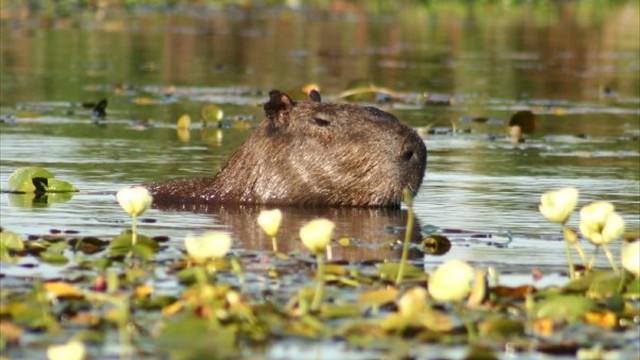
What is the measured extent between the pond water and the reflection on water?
0.03 meters

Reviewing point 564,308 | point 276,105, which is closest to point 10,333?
point 564,308

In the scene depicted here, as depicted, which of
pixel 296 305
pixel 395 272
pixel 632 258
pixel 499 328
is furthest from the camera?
pixel 395 272

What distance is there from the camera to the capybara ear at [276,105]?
37.0ft

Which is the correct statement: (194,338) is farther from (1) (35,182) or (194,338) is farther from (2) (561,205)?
(1) (35,182)

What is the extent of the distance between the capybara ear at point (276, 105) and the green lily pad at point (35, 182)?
1.48 meters

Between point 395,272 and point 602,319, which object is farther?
point 395,272

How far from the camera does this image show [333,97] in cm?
1988

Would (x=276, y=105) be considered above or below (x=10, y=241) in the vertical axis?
above

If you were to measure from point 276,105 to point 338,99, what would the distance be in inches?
333

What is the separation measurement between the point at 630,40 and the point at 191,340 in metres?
28.7

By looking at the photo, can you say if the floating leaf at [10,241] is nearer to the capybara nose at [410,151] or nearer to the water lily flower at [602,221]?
the water lily flower at [602,221]

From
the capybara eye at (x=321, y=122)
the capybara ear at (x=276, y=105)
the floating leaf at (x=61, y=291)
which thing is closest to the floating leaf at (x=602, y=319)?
the floating leaf at (x=61, y=291)

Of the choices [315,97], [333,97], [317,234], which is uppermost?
[315,97]

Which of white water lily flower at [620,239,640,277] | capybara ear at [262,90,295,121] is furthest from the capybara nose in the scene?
white water lily flower at [620,239,640,277]
